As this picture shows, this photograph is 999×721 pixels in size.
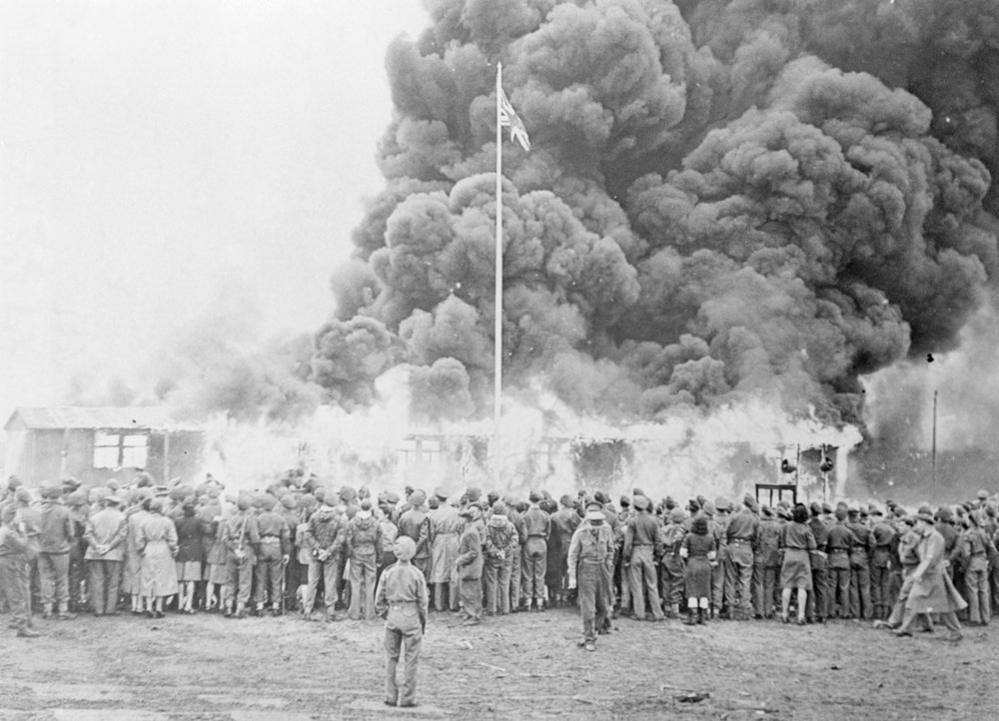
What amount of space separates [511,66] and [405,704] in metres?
19.1

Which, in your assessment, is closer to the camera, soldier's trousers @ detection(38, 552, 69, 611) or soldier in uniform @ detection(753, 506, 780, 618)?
soldier's trousers @ detection(38, 552, 69, 611)

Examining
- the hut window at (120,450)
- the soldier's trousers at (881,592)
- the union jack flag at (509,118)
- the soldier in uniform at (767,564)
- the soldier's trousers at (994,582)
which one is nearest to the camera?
the soldier in uniform at (767,564)

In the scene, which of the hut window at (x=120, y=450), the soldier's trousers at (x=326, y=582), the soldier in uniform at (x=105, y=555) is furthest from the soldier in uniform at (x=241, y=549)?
the hut window at (x=120, y=450)

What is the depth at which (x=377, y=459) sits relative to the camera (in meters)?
20.5

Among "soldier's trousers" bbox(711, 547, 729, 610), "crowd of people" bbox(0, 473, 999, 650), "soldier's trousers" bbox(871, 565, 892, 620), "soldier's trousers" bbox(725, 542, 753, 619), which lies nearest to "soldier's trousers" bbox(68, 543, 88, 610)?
"crowd of people" bbox(0, 473, 999, 650)

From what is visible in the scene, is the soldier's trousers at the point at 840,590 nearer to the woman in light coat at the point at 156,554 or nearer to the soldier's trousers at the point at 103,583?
the woman in light coat at the point at 156,554

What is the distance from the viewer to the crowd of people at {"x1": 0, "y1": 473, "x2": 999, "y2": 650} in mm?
10141

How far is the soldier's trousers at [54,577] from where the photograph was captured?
9.98m

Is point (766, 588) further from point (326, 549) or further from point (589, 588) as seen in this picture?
point (326, 549)

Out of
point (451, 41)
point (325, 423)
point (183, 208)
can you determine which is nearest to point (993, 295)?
point (451, 41)

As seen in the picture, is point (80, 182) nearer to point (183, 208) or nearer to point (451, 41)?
point (183, 208)

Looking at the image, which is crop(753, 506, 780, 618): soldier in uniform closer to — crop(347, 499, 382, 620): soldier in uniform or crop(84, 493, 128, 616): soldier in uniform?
crop(347, 499, 382, 620): soldier in uniform

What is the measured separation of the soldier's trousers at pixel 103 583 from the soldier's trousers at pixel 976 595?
10330mm

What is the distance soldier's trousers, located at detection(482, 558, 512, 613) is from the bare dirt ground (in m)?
0.25
